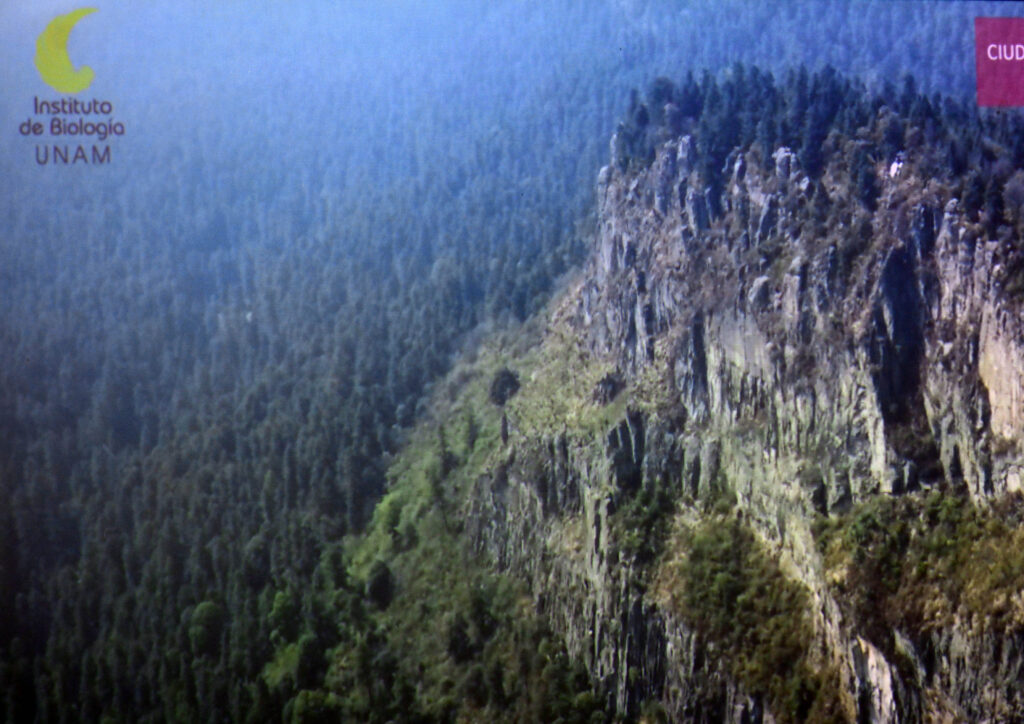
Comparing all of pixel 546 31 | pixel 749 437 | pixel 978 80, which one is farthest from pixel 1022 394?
pixel 546 31

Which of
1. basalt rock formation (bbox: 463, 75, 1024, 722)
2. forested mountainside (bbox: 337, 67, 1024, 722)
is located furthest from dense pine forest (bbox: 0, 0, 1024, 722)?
basalt rock formation (bbox: 463, 75, 1024, 722)

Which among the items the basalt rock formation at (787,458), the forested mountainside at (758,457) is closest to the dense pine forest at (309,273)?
the forested mountainside at (758,457)

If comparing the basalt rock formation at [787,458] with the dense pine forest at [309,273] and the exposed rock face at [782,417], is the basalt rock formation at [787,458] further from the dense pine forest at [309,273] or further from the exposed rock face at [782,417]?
the dense pine forest at [309,273]

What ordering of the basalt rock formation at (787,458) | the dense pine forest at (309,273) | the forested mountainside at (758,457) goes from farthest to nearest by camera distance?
the dense pine forest at (309,273) < the forested mountainside at (758,457) < the basalt rock formation at (787,458)

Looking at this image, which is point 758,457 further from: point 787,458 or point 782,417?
point 782,417

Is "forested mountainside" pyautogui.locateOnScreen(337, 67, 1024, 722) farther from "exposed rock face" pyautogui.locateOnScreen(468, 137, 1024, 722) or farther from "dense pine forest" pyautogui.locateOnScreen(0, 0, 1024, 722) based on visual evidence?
"dense pine forest" pyautogui.locateOnScreen(0, 0, 1024, 722)

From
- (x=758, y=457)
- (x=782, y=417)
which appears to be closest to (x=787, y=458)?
(x=758, y=457)
